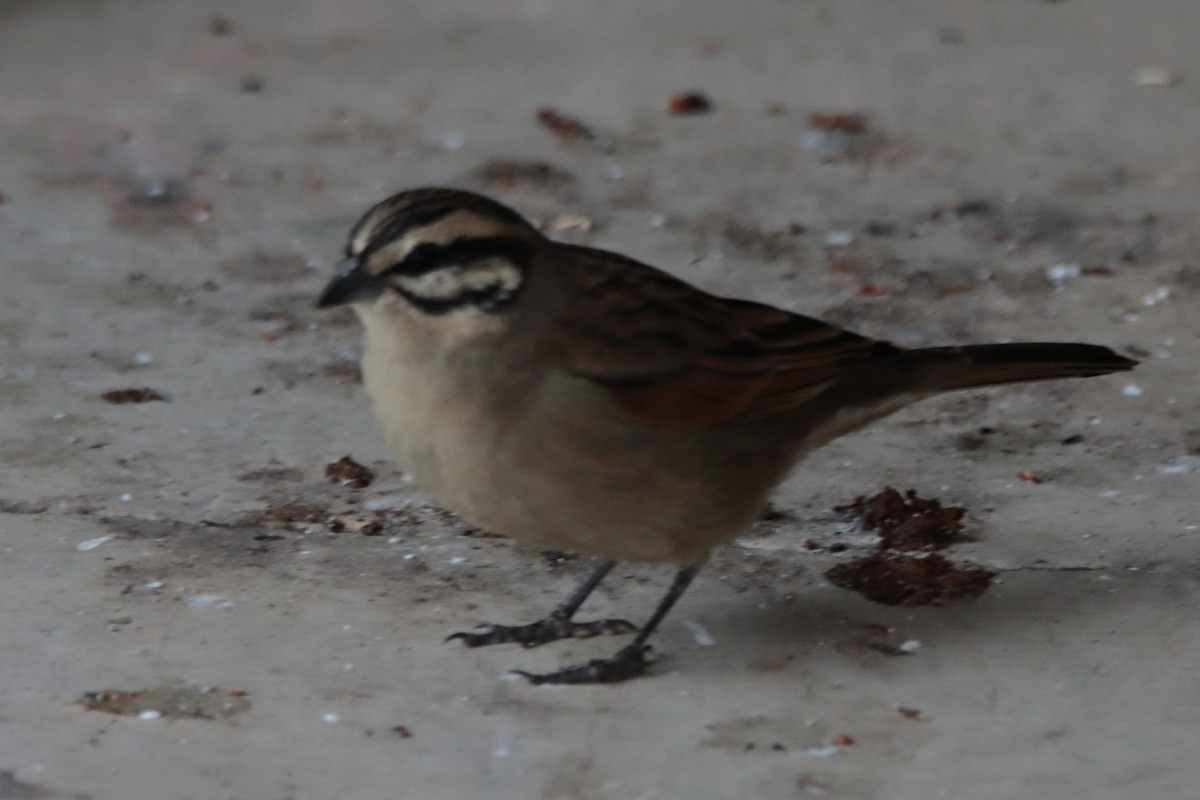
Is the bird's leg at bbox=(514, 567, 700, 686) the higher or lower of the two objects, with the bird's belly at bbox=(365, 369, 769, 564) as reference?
lower

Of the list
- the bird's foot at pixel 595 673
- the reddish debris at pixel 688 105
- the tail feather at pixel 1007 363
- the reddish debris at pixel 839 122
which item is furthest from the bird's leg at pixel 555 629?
the reddish debris at pixel 688 105

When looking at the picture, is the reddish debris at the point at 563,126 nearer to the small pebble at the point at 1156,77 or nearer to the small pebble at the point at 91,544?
→ the small pebble at the point at 1156,77

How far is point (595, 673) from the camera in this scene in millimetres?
4336

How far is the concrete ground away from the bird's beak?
2.86 ft

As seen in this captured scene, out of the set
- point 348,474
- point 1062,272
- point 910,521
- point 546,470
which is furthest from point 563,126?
point 546,470

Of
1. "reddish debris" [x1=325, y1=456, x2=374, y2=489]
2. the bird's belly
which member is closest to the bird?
the bird's belly

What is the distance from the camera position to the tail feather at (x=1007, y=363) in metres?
4.76

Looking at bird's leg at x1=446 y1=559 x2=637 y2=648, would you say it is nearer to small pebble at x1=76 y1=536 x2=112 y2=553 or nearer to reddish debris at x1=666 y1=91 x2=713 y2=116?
small pebble at x1=76 y1=536 x2=112 y2=553

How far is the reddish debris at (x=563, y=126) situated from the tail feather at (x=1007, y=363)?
373 centimetres

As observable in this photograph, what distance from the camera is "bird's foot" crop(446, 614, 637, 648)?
176 inches

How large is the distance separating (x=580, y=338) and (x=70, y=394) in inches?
92.2

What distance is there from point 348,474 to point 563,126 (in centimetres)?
328

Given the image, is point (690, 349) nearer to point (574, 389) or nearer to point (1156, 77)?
point (574, 389)

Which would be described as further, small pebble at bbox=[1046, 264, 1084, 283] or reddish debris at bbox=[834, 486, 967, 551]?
small pebble at bbox=[1046, 264, 1084, 283]
